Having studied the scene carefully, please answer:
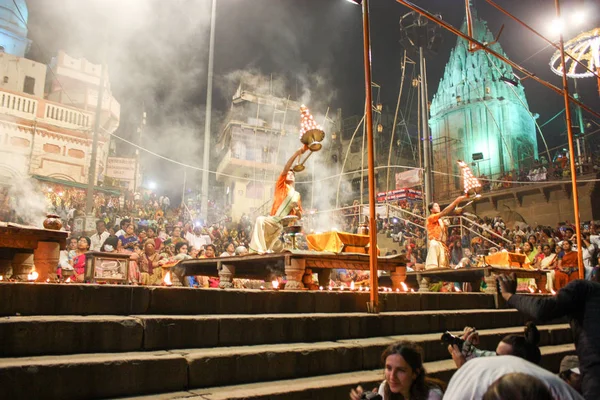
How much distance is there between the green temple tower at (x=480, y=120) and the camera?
113 ft

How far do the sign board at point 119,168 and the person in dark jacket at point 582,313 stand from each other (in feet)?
108

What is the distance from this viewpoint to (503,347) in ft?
9.84

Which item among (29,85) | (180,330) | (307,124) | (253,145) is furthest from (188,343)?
(253,145)

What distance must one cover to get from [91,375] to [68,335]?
533mm

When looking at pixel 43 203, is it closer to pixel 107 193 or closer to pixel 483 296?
pixel 107 193

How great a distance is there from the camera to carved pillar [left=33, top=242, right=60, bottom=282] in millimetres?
6359

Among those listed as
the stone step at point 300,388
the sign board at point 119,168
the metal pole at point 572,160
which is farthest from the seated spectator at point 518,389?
the sign board at point 119,168

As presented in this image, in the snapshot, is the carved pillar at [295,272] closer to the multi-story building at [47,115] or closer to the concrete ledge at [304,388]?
the concrete ledge at [304,388]

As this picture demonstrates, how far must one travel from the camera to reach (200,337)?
4.15 metres

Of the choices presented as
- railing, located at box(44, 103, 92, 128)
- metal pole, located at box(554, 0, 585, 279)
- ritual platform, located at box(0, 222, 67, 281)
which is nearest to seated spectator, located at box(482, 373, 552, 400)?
ritual platform, located at box(0, 222, 67, 281)

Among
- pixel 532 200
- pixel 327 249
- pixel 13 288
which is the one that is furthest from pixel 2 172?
pixel 532 200

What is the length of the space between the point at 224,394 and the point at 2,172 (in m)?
27.8

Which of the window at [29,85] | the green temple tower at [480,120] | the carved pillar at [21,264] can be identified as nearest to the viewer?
the carved pillar at [21,264]

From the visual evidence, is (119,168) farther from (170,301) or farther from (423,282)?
(170,301)
